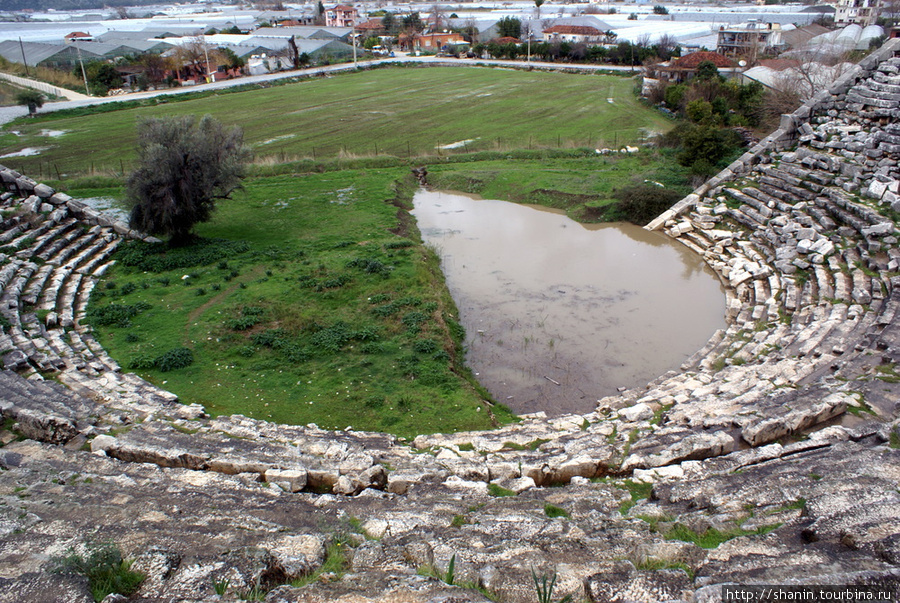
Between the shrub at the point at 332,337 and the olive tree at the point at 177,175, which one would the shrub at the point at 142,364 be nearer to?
the shrub at the point at 332,337

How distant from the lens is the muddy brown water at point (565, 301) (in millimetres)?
16031

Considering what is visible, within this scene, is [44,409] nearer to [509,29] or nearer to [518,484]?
[518,484]

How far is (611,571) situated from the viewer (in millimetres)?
6484

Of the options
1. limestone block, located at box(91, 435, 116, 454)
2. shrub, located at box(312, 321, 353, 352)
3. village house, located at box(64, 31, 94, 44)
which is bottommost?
shrub, located at box(312, 321, 353, 352)

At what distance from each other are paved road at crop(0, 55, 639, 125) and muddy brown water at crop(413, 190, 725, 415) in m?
39.1

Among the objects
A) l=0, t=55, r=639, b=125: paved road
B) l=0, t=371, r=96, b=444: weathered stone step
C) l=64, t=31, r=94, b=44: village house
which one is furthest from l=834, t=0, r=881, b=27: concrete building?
l=64, t=31, r=94, b=44: village house

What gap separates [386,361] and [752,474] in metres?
9.12

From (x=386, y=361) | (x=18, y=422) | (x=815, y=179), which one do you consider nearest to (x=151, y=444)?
(x=18, y=422)

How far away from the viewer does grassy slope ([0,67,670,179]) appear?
3784 centimetres

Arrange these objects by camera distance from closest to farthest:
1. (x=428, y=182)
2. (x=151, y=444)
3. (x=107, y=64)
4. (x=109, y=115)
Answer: (x=151, y=444)
(x=428, y=182)
(x=109, y=115)
(x=107, y=64)

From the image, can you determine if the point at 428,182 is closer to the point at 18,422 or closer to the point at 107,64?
the point at 18,422

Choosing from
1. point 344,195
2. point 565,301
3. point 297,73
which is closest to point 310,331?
point 565,301

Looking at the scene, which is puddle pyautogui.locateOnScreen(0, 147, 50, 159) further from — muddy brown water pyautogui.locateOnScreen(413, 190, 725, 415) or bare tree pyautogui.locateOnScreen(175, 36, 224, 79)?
bare tree pyautogui.locateOnScreen(175, 36, 224, 79)

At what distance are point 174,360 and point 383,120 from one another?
3398 centimetres
